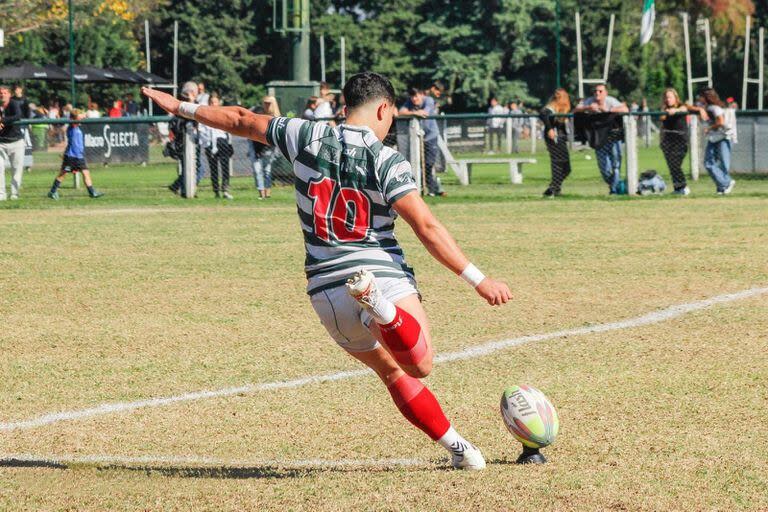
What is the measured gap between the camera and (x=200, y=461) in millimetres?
5949

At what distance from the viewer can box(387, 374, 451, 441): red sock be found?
5625mm

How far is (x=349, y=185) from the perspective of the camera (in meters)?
5.42

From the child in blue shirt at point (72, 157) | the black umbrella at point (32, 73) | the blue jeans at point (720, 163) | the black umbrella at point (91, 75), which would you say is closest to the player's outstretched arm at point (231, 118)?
the child in blue shirt at point (72, 157)

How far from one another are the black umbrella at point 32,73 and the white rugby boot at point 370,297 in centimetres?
3777

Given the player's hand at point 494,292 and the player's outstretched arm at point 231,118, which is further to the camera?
the player's outstretched arm at point 231,118

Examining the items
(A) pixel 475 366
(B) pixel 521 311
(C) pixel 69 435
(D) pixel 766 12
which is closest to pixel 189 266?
(B) pixel 521 311

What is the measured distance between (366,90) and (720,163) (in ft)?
56.5

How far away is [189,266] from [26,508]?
8056 mm

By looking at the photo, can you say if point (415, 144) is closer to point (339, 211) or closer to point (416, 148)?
point (416, 148)

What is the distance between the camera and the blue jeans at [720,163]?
70.8 ft

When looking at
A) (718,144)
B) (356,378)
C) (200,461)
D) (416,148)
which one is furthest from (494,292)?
(718,144)

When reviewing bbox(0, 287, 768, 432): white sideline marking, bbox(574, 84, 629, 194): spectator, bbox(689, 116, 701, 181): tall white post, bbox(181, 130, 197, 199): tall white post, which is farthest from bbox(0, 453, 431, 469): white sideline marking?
bbox(689, 116, 701, 181): tall white post

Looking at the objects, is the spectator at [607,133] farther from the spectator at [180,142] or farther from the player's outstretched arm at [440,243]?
the player's outstretched arm at [440,243]

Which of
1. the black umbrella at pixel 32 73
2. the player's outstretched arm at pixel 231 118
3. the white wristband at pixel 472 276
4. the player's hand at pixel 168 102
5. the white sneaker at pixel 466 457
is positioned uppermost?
the black umbrella at pixel 32 73
